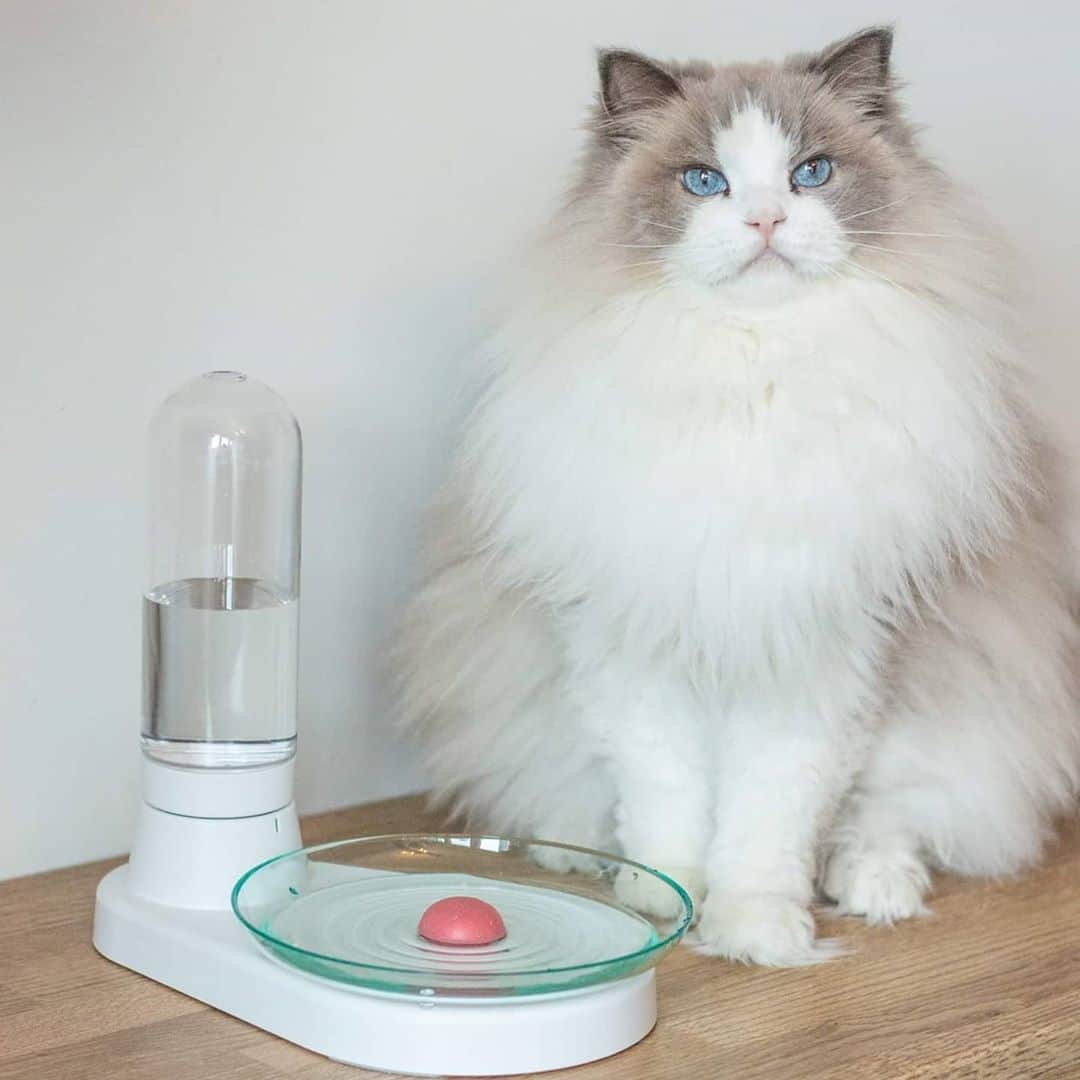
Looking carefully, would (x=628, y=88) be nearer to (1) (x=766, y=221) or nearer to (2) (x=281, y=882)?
(1) (x=766, y=221)

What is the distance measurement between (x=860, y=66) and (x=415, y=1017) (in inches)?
37.7

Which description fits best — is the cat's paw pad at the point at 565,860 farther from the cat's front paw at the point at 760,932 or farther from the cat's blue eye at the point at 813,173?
the cat's blue eye at the point at 813,173

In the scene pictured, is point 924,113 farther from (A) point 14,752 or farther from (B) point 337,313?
(A) point 14,752

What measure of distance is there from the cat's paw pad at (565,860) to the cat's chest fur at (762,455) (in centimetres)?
23

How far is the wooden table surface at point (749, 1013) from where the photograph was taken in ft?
3.95

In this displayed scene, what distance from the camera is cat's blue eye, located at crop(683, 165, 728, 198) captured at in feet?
4.73

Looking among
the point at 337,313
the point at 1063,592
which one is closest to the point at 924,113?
the point at 1063,592

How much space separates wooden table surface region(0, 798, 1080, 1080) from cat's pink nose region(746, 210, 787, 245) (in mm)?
662

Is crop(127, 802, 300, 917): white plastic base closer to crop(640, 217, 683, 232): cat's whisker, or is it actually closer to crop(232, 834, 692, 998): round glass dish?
crop(232, 834, 692, 998): round glass dish

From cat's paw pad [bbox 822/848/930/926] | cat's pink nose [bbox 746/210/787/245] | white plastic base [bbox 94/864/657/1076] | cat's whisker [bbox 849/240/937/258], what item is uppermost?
cat's pink nose [bbox 746/210/787/245]

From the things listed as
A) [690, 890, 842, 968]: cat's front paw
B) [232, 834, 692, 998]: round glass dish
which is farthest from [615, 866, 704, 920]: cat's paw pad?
[690, 890, 842, 968]: cat's front paw

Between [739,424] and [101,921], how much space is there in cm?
73

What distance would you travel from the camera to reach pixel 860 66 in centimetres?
150

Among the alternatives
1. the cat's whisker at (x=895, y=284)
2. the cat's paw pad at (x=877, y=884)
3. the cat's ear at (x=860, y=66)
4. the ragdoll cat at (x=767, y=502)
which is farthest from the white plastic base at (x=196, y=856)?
the cat's ear at (x=860, y=66)
